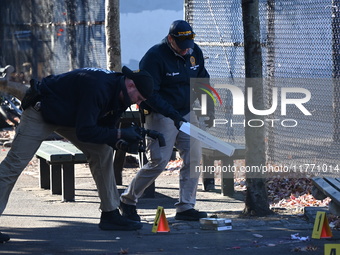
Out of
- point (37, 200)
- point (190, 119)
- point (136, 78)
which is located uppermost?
point (136, 78)

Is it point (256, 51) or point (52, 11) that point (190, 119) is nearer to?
point (256, 51)

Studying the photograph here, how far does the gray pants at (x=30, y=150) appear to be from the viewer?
7094mm

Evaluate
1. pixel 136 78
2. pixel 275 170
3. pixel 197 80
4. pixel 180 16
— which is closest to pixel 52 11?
pixel 180 16

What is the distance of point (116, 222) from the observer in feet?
25.2

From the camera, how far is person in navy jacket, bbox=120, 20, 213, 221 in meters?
7.81

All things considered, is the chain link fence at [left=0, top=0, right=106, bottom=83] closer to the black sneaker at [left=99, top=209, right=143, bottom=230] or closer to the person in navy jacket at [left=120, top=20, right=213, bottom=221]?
the person in navy jacket at [left=120, top=20, right=213, bottom=221]

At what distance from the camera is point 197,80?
8.31 meters

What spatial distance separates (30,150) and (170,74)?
1.58 meters

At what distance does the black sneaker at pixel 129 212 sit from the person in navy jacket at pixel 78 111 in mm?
787

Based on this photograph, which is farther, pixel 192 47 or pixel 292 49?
pixel 292 49

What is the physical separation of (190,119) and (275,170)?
10.0 ft

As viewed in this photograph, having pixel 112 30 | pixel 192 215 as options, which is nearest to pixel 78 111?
pixel 192 215

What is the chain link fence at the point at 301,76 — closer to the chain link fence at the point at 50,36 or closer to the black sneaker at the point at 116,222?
the black sneaker at the point at 116,222

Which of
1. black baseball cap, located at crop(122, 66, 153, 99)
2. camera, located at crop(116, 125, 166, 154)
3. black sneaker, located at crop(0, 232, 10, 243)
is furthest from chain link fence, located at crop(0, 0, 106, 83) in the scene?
black sneaker, located at crop(0, 232, 10, 243)
